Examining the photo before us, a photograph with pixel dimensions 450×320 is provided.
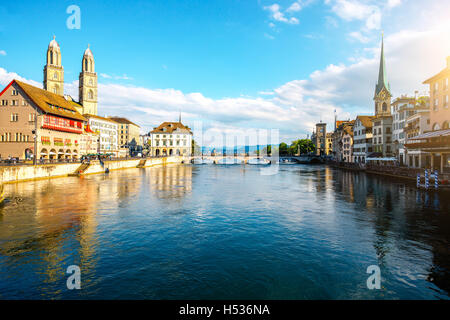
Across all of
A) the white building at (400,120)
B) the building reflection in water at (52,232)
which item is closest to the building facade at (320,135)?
the white building at (400,120)

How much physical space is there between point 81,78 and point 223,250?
16425cm

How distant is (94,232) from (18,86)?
190 ft

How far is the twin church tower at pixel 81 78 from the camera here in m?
138

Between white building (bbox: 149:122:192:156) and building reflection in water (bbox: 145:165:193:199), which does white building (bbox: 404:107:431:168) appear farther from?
white building (bbox: 149:122:192:156)

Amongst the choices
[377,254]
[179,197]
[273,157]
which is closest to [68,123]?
[179,197]

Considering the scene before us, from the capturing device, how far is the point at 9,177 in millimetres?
38312

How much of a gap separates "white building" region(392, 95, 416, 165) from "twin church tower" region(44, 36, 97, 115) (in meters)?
134

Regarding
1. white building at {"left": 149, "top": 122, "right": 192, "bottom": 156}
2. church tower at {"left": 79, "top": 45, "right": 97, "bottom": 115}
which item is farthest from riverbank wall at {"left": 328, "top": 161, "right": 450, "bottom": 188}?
church tower at {"left": 79, "top": 45, "right": 97, "bottom": 115}

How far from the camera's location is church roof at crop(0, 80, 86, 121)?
57.4 m

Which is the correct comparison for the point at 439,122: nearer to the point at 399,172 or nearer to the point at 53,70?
the point at 399,172

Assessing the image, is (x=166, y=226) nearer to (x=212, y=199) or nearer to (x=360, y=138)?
(x=212, y=199)

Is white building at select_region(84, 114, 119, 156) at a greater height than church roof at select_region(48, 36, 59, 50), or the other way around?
church roof at select_region(48, 36, 59, 50)

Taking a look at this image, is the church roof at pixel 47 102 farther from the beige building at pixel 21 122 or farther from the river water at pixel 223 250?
the river water at pixel 223 250

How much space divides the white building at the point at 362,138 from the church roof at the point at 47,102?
89.6 meters
